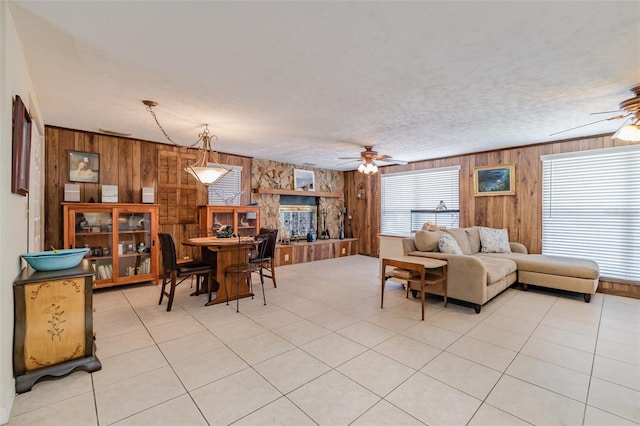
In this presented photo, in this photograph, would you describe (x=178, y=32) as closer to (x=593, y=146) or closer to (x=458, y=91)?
(x=458, y=91)

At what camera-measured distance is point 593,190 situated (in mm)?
4512

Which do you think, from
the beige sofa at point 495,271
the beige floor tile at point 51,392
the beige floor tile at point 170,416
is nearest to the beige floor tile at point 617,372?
the beige sofa at point 495,271

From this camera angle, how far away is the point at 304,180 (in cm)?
743

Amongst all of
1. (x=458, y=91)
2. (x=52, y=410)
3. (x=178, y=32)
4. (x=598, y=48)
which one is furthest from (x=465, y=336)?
(x=178, y=32)

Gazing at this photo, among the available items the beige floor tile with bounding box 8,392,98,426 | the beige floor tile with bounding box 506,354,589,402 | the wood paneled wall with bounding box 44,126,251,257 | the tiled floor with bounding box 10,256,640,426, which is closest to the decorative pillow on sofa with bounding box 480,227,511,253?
the tiled floor with bounding box 10,256,640,426

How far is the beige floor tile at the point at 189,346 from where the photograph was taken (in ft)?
8.07

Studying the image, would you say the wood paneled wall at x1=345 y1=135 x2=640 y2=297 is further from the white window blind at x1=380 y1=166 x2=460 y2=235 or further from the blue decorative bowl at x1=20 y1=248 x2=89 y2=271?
the blue decorative bowl at x1=20 y1=248 x2=89 y2=271

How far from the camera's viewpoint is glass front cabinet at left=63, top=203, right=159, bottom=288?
4.16 m

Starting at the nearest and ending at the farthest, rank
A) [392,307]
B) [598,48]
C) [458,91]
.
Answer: [598,48] → [458,91] → [392,307]

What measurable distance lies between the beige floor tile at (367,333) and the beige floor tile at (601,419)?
1.44 meters

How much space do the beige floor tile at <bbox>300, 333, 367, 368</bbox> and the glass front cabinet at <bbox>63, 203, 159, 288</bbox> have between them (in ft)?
11.0

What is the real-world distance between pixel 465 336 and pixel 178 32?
3.57 metres

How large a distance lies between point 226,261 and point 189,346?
1.43 meters

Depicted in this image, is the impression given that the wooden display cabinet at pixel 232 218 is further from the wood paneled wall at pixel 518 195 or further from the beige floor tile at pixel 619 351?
the beige floor tile at pixel 619 351
